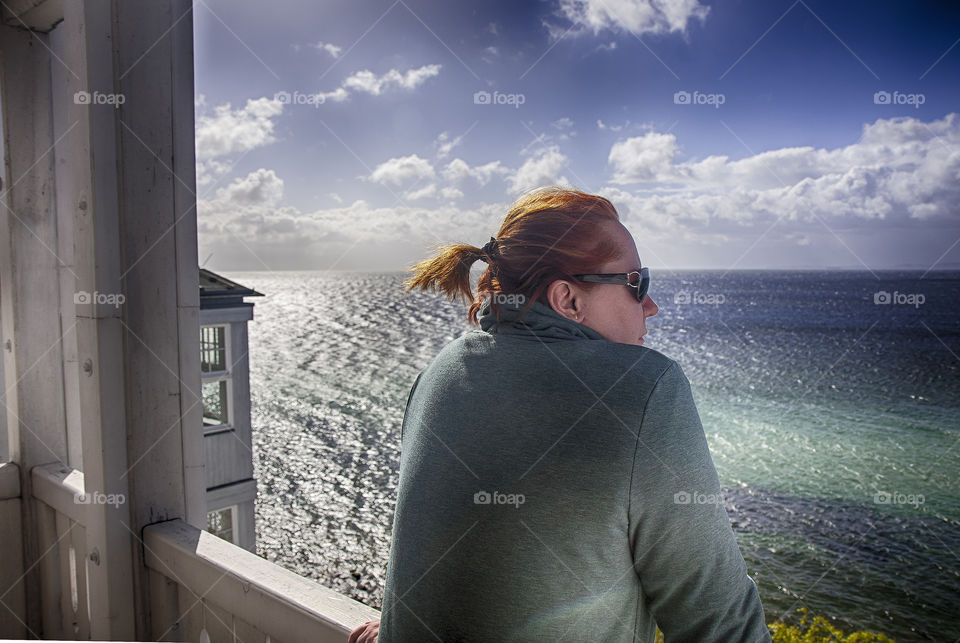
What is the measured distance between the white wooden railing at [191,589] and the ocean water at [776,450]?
2.17 feet

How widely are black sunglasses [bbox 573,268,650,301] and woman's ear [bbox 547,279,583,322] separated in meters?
0.03

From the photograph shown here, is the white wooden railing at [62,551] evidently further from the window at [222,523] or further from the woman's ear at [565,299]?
the window at [222,523]

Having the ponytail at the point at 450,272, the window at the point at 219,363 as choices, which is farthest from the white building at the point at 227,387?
the ponytail at the point at 450,272

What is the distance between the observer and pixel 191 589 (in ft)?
5.13

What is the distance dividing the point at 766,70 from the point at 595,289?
76420 millimetres

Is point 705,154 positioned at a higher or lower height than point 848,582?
higher

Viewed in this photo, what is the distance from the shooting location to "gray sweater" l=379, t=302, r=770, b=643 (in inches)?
27.8

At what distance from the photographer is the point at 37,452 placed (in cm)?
230

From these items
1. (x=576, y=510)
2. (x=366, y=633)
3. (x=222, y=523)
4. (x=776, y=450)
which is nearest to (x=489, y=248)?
(x=576, y=510)

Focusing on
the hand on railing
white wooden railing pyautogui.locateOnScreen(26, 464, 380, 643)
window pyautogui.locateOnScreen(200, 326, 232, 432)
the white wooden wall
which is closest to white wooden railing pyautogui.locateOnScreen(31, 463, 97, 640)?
white wooden railing pyautogui.locateOnScreen(26, 464, 380, 643)

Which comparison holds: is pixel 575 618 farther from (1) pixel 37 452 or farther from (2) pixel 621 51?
(2) pixel 621 51

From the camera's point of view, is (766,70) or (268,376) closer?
(268,376)

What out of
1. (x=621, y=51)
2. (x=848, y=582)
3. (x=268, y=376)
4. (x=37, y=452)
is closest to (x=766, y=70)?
(x=621, y=51)

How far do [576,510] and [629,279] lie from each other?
395 millimetres
